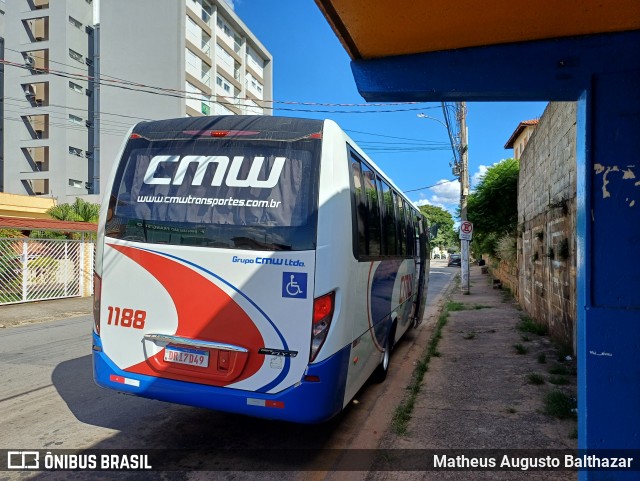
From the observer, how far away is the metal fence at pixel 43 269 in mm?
13469

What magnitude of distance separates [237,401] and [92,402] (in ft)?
8.20

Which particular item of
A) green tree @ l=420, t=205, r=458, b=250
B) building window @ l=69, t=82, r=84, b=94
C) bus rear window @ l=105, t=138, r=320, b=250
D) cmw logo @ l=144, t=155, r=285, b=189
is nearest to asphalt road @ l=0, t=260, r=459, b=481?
bus rear window @ l=105, t=138, r=320, b=250

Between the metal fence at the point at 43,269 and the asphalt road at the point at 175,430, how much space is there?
874 cm

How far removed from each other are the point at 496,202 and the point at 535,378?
16.7 meters

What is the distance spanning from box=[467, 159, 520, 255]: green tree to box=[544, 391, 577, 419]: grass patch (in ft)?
51.7

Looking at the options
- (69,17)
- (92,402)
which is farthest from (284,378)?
(69,17)

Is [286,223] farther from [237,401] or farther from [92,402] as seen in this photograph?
[92,402]

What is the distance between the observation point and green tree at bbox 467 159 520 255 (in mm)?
20328

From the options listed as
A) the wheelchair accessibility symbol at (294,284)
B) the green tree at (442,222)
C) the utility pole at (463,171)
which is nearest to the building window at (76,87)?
the utility pole at (463,171)

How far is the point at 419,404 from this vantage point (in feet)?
16.8

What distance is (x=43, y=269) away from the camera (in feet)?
47.4

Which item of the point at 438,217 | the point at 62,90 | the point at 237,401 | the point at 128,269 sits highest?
the point at 62,90

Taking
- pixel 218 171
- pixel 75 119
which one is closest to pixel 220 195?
pixel 218 171

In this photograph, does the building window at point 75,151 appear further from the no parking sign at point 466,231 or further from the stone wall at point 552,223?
the stone wall at point 552,223
